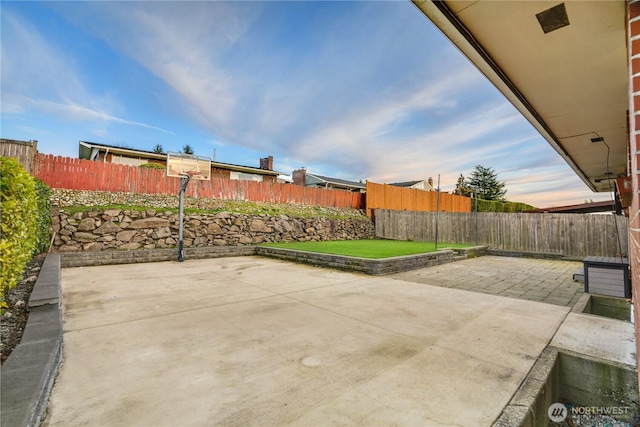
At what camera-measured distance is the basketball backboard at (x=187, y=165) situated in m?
9.46

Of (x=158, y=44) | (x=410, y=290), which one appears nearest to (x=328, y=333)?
(x=410, y=290)

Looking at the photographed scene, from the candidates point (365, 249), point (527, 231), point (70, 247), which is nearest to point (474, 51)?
point (365, 249)

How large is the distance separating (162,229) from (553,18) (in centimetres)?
1029

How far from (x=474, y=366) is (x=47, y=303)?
4.37 metres

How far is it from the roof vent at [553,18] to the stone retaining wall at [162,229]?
10.1 metres

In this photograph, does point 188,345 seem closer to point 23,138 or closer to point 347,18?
point 347,18

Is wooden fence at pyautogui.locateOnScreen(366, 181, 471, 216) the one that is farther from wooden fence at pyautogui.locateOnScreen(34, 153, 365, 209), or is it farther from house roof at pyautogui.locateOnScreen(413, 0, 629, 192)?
house roof at pyautogui.locateOnScreen(413, 0, 629, 192)

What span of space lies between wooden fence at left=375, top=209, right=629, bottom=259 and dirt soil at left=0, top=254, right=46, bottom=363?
1116cm

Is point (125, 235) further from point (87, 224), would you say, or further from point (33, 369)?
point (33, 369)

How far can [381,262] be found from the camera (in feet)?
20.2

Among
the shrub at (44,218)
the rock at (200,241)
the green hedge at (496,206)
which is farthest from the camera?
the green hedge at (496,206)

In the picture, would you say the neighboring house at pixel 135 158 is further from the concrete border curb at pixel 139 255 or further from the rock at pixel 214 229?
the concrete border curb at pixel 139 255

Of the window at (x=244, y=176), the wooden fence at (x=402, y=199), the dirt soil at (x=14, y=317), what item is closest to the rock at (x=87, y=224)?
the dirt soil at (x=14, y=317)

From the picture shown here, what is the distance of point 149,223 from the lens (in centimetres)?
903
